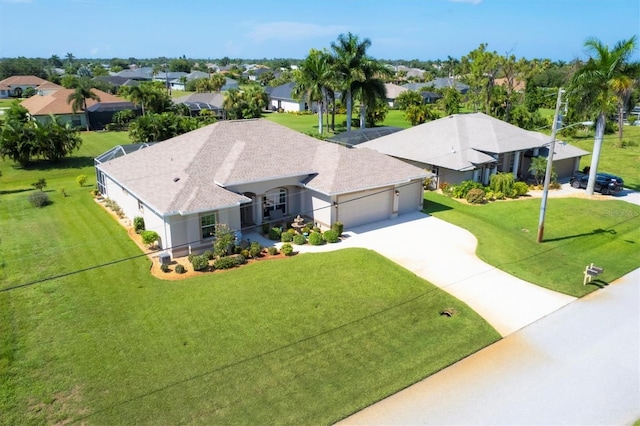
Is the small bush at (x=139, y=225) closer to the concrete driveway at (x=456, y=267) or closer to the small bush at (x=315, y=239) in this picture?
the concrete driveway at (x=456, y=267)

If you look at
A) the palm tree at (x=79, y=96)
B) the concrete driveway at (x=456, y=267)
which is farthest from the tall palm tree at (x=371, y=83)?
the palm tree at (x=79, y=96)

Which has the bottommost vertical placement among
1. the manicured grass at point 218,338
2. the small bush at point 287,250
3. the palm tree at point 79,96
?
the manicured grass at point 218,338

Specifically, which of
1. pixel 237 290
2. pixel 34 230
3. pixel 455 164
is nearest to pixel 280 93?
pixel 455 164

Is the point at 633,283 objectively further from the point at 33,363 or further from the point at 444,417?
the point at 33,363

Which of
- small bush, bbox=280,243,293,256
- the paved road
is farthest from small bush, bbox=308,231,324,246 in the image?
the paved road

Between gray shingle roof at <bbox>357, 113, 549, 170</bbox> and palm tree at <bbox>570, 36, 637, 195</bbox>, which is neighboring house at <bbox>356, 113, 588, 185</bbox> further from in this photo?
palm tree at <bbox>570, 36, 637, 195</bbox>

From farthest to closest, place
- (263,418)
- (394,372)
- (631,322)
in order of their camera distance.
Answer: (631,322), (394,372), (263,418)
